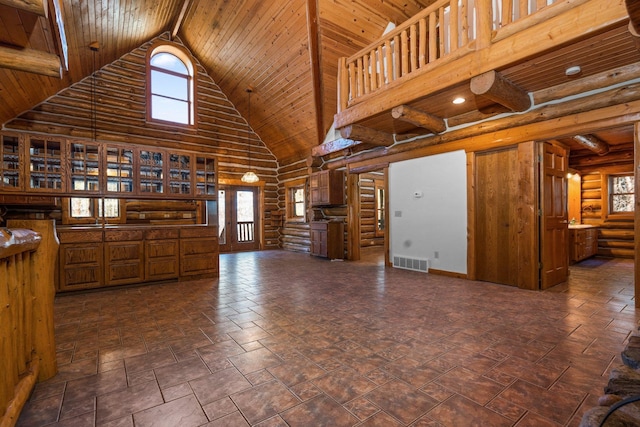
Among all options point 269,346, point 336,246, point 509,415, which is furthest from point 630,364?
point 336,246

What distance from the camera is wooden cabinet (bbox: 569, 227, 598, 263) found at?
6590 millimetres

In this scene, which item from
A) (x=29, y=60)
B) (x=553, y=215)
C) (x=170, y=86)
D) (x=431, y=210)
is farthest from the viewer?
(x=170, y=86)

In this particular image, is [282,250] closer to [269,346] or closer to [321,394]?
[269,346]

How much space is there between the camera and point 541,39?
10.0ft

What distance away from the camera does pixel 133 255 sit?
192 inches

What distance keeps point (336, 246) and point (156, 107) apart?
596cm

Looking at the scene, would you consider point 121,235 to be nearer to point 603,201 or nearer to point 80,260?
point 80,260

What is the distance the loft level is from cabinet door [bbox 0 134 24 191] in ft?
16.1

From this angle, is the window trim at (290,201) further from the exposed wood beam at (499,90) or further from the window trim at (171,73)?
the exposed wood beam at (499,90)

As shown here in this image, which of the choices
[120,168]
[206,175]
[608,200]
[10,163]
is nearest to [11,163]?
[10,163]

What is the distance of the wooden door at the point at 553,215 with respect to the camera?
450cm

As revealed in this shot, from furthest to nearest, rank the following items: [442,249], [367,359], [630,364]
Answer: [442,249]
[367,359]
[630,364]

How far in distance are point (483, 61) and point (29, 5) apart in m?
4.37

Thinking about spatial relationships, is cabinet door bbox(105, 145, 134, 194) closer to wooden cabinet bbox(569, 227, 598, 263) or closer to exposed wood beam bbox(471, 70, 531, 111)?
exposed wood beam bbox(471, 70, 531, 111)
